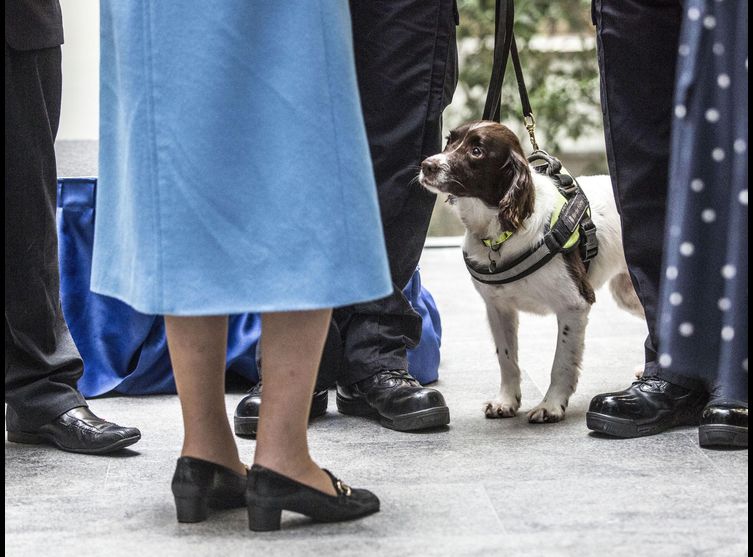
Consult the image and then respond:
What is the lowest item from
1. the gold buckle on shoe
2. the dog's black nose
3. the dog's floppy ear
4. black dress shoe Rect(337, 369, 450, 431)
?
black dress shoe Rect(337, 369, 450, 431)

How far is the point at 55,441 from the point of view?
82.4 inches

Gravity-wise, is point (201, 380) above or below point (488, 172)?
below

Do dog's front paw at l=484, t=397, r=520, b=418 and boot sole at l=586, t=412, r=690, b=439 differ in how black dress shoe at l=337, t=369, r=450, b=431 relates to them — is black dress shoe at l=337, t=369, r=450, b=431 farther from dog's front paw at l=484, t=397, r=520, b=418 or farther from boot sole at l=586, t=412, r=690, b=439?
boot sole at l=586, t=412, r=690, b=439

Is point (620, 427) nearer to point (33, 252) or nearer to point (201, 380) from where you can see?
point (201, 380)

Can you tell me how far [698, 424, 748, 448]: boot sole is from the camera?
1977 mm

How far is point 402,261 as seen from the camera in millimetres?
2330

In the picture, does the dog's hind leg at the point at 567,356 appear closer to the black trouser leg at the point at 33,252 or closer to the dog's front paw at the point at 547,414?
the dog's front paw at the point at 547,414

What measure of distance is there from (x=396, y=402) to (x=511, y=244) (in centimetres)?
43

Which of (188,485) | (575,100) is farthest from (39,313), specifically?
(575,100)

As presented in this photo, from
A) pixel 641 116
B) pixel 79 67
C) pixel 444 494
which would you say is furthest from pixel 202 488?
pixel 79 67

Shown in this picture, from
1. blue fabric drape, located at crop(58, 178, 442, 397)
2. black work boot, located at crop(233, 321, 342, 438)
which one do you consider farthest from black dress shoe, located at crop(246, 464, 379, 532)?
blue fabric drape, located at crop(58, 178, 442, 397)

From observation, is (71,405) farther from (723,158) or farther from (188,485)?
(723,158)

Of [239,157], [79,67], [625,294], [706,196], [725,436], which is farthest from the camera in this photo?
[79,67]

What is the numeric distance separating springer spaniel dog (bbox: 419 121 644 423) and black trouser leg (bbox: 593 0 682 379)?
169 mm
